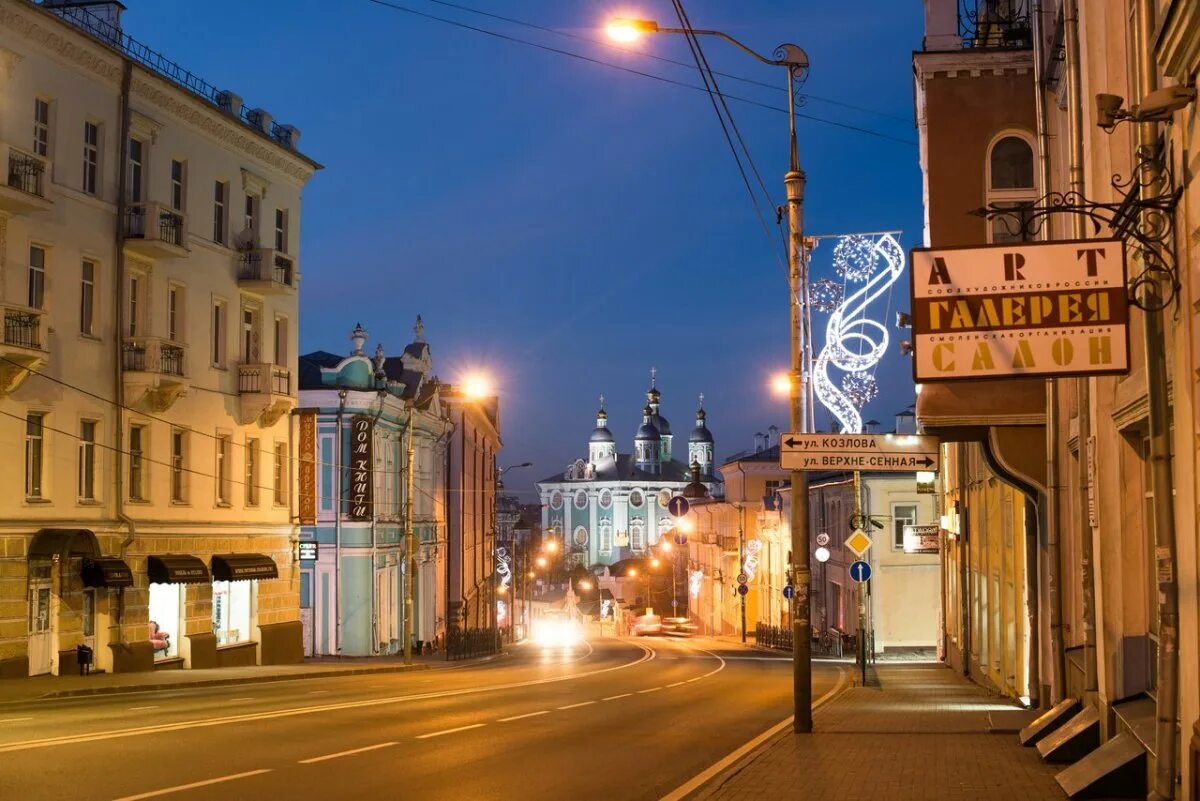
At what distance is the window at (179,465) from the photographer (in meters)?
36.9

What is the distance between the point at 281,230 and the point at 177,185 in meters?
6.57

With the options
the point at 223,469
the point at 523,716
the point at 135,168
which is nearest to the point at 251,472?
the point at 223,469

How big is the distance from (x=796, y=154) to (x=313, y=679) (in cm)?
2022

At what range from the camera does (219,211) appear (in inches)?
1563

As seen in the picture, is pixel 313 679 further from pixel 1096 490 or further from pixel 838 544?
pixel 838 544

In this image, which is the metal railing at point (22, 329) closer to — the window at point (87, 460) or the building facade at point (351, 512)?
the window at point (87, 460)

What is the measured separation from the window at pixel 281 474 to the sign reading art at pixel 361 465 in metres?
5.52

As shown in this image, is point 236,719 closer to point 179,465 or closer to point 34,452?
point 34,452

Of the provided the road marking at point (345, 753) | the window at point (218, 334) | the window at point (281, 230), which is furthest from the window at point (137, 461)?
the road marking at point (345, 753)

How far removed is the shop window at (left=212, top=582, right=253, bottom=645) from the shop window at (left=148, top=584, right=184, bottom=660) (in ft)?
7.07

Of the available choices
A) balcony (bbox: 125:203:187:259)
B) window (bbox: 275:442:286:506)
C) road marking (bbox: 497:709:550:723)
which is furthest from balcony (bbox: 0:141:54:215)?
road marking (bbox: 497:709:550:723)

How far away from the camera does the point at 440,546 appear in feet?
211

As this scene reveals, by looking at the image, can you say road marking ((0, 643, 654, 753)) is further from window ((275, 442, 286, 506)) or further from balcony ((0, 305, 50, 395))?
window ((275, 442, 286, 506))

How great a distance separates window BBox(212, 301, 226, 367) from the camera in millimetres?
39406
